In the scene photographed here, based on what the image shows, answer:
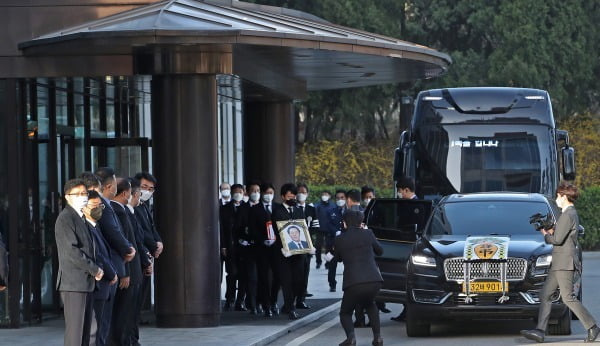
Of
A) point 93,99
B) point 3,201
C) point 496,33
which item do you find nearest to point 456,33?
point 496,33

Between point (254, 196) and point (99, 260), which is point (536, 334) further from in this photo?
point (254, 196)

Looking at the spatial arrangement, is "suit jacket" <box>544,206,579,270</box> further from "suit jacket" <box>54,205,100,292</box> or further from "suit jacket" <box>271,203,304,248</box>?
"suit jacket" <box>54,205,100,292</box>

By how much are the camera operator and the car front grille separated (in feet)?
2.31

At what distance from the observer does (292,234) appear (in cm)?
1981

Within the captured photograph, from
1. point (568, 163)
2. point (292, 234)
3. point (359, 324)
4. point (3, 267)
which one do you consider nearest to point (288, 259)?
point (292, 234)

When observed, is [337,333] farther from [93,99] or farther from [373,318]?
[93,99]

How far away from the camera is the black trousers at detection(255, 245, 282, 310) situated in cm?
2030

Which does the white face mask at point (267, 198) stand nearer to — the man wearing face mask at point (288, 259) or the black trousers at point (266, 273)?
the man wearing face mask at point (288, 259)

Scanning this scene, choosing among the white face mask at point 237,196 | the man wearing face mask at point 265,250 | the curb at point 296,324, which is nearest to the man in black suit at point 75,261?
the curb at point 296,324

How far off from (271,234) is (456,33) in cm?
3073

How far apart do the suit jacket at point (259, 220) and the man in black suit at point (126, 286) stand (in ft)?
17.2

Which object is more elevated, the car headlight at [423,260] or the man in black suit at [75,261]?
the man in black suit at [75,261]

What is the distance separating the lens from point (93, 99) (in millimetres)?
21109

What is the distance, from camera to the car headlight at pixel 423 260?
1689cm
